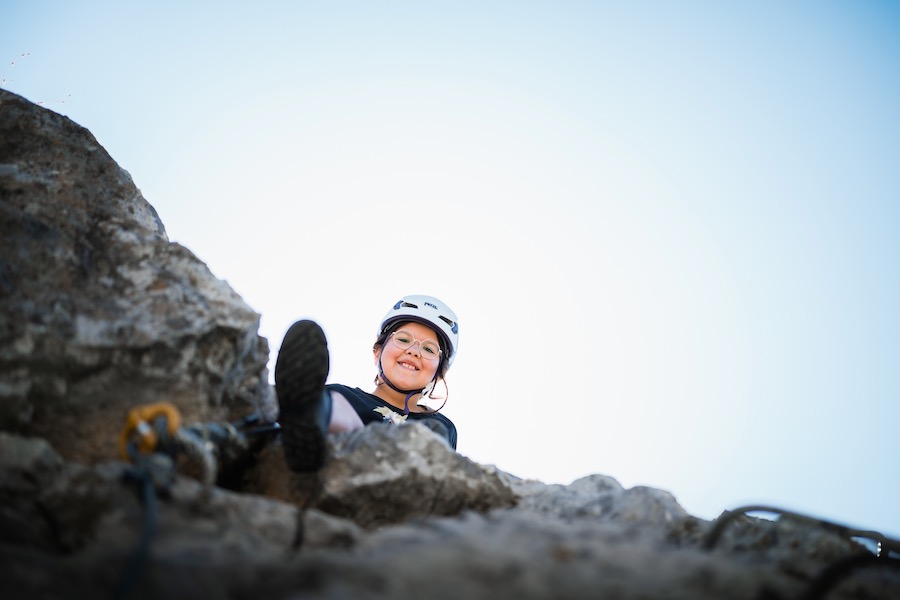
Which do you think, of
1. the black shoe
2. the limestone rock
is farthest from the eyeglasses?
the black shoe

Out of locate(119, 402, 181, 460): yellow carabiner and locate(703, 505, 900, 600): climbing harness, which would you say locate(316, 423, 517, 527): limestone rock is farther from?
locate(703, 505, 900, 600): climbing harness

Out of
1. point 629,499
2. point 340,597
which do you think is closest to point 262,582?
point 340,597

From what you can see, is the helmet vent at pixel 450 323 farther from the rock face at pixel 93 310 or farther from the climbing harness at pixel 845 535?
the climbing harness at pixel 845 535

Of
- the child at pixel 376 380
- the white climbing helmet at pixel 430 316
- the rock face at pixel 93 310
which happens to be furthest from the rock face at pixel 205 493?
the white climbing helmet at pixel 430 316

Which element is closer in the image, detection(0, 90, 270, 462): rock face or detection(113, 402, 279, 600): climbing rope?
detection(113, 402, 279, 600): climbing rope

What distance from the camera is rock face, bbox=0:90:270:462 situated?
2.72m

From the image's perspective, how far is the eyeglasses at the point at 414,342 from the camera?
20.6 feet

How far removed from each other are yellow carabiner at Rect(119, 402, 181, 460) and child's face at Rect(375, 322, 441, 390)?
3.62 m

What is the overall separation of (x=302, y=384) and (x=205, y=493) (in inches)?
28.3

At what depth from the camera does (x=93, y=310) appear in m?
2.99

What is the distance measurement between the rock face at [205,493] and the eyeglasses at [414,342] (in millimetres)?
2464

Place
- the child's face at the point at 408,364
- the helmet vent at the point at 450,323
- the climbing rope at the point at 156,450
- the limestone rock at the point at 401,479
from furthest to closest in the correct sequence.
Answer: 1. the helmet vent at the point at 450,323
2. the child's face at the point at 408,364
3. the limestone rock at the point at 401,479
4. the climbing rope at the point at 156,450

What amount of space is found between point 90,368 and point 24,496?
766 millimetres

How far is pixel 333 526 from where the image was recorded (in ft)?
8.12
